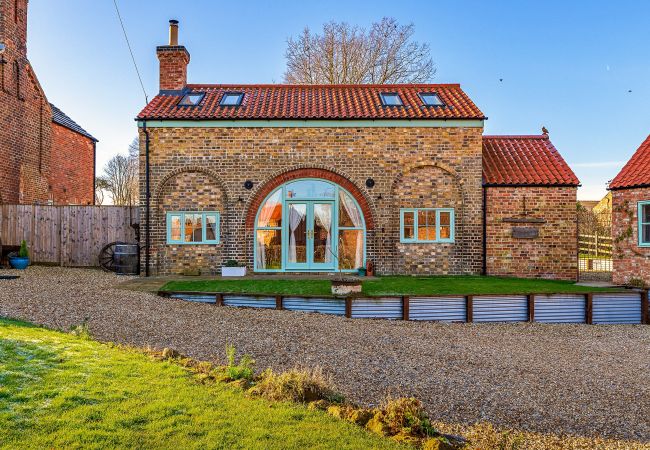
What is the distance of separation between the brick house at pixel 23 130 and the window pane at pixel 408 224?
44.2ft

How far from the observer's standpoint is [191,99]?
15.0 metres

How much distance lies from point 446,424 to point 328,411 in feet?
4.38

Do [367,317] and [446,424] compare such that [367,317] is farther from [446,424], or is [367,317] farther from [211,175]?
[211,175]

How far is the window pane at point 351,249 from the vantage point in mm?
13859

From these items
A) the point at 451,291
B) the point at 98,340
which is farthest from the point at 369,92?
the point at 98,340

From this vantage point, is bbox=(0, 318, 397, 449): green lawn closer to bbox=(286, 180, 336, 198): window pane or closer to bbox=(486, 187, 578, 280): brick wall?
bbox=(286, 180, 336, 198): window pane

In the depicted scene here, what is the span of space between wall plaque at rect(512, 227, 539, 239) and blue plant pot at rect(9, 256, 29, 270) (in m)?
14.8

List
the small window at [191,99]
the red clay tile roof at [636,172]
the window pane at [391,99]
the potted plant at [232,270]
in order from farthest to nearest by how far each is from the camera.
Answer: the window pane at [391,99] → the small window at [191,99] → the potted plant at [232,270] → the red clay tile roof at [636,172]

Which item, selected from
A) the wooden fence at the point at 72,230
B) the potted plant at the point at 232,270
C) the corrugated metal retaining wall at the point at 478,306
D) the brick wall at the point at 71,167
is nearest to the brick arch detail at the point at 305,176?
the potted plant at the point at 232,270

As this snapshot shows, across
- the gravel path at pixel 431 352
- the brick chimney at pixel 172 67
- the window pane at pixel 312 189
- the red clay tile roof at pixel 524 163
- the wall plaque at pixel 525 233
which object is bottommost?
the gravel path at pixel 431 352

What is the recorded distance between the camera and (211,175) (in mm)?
13836

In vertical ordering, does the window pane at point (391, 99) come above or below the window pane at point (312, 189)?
above

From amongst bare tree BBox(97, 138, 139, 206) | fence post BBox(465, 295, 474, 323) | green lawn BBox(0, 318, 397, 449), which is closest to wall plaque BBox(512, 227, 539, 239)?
fence post BBox(465, 295, 474, 323)

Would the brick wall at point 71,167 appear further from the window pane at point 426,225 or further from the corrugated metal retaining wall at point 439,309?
the corrugated metal retaining wall at point 439,309
